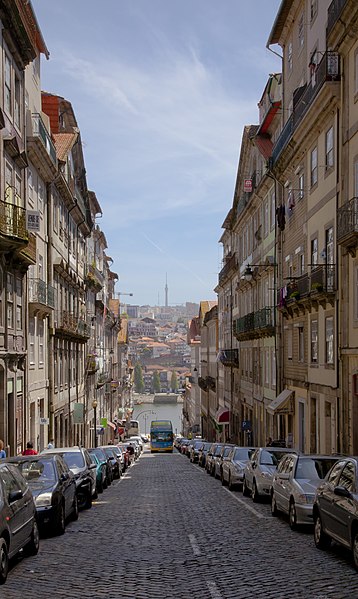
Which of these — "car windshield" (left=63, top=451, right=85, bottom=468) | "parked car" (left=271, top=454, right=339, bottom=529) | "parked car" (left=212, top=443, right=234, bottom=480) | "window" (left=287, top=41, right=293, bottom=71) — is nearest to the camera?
"parked car" (left=271, top=454, right=339, bottom=529)

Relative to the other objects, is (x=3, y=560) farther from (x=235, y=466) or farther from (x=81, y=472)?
(x=235, y=466)

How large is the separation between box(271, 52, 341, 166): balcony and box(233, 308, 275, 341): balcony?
756 cm

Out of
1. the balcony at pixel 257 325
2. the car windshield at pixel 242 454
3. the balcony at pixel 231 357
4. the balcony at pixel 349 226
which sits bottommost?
the car windshield at pixel 242 454

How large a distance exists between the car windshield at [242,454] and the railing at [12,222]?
9528 millimetres

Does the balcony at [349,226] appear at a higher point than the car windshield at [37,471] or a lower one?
higher

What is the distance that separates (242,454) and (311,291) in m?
5.67

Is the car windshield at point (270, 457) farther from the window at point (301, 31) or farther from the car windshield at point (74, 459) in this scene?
the window at point (301, 31)

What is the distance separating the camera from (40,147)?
30828mm

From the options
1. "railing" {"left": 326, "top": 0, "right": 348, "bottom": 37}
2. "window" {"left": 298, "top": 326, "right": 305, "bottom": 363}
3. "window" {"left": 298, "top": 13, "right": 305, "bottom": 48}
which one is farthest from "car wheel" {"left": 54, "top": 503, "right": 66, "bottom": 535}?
"window" {"left": 298, "top": 13, "right": 305, "bottom": 48}

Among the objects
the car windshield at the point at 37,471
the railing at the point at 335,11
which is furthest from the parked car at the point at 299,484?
the railing at the point at 335,11

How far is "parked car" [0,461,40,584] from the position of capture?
10.2 metres

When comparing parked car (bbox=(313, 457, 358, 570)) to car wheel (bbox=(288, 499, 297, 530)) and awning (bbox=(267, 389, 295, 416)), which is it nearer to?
car wheel (bbox=(288, 499, 297, 530))

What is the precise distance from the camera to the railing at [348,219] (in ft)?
66.6

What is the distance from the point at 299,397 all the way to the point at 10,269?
12.4 metres
